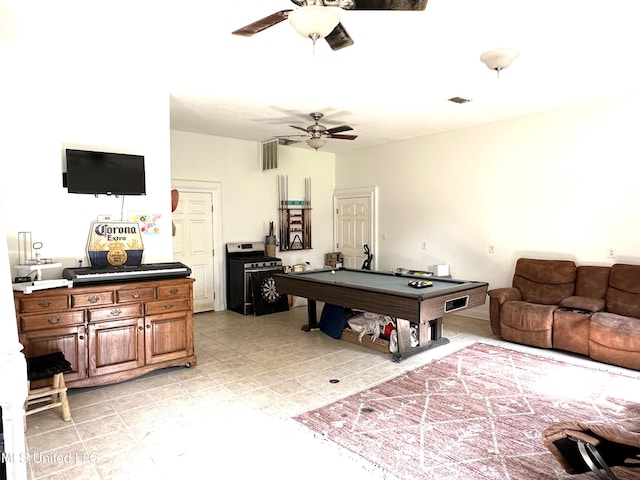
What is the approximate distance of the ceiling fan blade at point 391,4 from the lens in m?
2.01

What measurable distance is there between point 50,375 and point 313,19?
9.54 feet

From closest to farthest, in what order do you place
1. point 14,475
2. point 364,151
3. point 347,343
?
point 14,475
point 347,343
point 364,151

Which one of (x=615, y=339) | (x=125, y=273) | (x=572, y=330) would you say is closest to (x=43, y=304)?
(x=125, y=273)

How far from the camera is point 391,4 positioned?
6.75ft

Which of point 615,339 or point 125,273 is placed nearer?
point 125,273

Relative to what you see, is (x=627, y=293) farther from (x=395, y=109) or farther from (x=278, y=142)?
(x=278, y=142)

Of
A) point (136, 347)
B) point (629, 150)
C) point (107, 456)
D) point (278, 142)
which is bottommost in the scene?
point (107, 456)

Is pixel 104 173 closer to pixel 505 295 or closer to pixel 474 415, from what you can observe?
pixel 474 415

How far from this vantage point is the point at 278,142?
6.43 metres

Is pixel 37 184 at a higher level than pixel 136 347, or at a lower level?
higher

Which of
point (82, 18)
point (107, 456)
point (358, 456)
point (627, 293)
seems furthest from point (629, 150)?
point (107, 456)

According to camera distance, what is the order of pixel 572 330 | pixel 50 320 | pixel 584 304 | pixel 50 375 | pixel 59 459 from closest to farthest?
pixel 59 459, pixel 50 375, pixel 50 320, pixel 572 330, pixel 584 304

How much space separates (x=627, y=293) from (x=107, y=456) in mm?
4884

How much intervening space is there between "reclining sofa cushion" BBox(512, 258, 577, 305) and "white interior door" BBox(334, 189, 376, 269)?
9.03 feet
